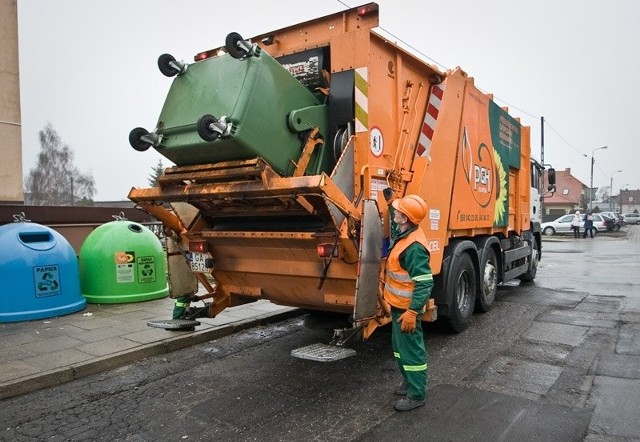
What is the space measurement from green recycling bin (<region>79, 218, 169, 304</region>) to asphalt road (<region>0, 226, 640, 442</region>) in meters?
2.35

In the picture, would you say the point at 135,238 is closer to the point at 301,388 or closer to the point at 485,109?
the point at 301,388

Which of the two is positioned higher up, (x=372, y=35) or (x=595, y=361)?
(x=372, y=35)

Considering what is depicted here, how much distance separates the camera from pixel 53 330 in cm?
585

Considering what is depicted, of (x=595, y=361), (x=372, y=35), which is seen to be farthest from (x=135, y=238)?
(x=595, y=361)

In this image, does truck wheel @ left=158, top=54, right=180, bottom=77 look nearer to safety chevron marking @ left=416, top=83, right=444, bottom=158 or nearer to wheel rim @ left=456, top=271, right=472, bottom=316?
safety chevron marking @ left=416, top=83, right=444, bottom=158

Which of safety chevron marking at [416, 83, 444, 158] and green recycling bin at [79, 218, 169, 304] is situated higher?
safety chevron marking at [416, 83, 444, 158]

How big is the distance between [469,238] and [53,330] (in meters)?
5.39

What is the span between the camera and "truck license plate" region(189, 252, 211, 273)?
5147 mm

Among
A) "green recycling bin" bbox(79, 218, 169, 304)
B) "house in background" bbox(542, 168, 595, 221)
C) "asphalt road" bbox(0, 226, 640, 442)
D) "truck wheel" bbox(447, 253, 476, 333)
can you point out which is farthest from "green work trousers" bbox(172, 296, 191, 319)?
"house in background" bbox(542, 168, 595, 221)

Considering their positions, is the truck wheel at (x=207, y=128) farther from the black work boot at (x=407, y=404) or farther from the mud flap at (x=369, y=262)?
the black work boot at (x=407, y=404)

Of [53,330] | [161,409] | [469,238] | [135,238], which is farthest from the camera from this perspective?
[135,238]

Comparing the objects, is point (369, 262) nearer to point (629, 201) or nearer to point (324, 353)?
point (324, 353)

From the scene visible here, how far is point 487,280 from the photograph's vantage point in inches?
271

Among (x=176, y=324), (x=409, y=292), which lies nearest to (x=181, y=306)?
(x=176, y=324)
